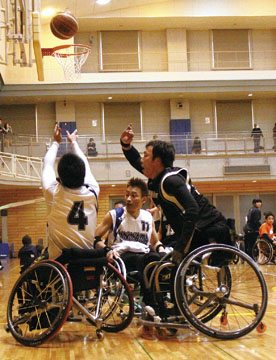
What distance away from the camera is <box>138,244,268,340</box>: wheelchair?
3.25 meters

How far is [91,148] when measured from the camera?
715 inches

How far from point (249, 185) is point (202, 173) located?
3290 millimetres

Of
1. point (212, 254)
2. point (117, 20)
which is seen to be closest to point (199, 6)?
point (117, 20)

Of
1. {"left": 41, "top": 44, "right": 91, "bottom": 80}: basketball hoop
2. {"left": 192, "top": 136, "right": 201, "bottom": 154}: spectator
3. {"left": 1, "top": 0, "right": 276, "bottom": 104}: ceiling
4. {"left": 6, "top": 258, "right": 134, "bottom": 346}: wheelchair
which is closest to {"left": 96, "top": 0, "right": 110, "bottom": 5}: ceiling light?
{"left": 1, "top": 0, "right": 276, "bottom": 104}: ceiling

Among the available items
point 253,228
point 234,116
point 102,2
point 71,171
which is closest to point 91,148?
point 102,2

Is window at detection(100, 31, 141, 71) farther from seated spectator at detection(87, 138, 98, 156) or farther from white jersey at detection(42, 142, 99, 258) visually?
white jersey at detection(42, 142, 99, 258)

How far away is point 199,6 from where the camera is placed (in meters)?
21.3

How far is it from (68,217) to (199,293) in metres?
1.10

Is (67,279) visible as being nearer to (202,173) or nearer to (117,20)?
(202,173)

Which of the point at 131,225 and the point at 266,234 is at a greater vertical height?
the point at 131,225

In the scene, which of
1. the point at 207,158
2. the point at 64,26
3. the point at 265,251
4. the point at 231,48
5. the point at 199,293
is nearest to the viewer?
the point at 199,293

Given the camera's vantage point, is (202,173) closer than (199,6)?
Yes

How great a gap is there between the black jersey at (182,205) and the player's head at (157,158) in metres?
0.08

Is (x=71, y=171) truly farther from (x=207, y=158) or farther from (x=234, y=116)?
(x=234, y=116)
